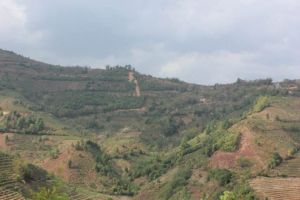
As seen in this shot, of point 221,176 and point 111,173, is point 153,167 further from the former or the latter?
point 221,176

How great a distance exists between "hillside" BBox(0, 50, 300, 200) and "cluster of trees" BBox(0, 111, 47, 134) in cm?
24

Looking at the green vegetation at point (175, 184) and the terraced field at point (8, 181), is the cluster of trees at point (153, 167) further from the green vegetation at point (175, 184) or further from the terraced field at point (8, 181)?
the terraced field at point (8, 181)

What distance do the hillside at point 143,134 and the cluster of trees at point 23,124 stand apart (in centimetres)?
24

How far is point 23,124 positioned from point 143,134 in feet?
105

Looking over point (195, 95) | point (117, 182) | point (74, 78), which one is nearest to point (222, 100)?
point (195, 95)

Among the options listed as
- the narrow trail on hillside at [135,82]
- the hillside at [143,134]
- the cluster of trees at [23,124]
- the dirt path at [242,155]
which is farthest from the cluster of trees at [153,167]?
the narrow trail on hillside at [135,82]

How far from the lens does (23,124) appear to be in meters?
123

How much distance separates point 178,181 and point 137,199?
25.6ft

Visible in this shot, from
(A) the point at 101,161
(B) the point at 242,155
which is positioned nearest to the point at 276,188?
(B) the point at 242,155

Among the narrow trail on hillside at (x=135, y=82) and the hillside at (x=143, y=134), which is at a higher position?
the narrow trail on hillside at (x=135, y=82)

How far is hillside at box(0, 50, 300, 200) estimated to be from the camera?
86.5m

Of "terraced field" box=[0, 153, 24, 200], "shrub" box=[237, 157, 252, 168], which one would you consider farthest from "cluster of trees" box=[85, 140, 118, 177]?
"terraced field" box=[0, 153, 24, 200]

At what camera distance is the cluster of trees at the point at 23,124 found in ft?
393

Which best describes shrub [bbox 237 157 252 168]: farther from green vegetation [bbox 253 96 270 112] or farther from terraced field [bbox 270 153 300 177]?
green vegetation [bbox 253 96 270 112]
